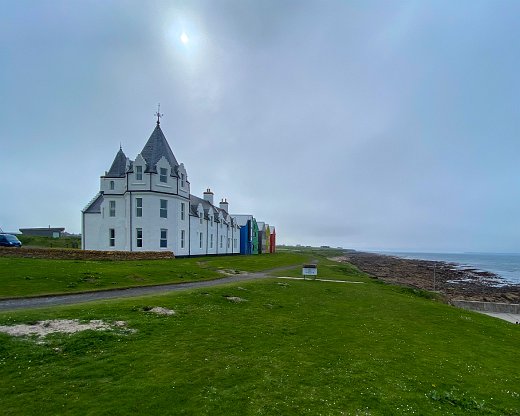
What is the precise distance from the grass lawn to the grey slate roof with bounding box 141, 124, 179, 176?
1328 inches

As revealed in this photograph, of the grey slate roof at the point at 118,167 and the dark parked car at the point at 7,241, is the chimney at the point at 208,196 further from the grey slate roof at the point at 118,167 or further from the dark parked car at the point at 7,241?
the dark parked car at the point at 7,241

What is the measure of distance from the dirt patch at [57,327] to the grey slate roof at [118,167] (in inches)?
1648

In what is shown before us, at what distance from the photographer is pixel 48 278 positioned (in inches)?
858

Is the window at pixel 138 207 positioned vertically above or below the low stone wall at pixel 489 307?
above

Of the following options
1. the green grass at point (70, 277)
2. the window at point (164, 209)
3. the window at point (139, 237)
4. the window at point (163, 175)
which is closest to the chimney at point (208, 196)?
the window at point (163, 175)

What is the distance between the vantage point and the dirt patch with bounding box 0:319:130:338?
11305 mm

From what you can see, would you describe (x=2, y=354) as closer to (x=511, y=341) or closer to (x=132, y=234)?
(x=511, y=341)

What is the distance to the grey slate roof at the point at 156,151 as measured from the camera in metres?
47.3

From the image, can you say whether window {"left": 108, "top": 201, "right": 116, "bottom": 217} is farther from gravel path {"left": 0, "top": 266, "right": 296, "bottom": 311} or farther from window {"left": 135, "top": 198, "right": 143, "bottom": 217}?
gravel path {"left": 0, "top": 266, "right": 296, "bottom": 311}

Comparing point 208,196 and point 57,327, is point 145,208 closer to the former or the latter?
point 208,196

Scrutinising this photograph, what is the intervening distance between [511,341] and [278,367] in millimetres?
14194

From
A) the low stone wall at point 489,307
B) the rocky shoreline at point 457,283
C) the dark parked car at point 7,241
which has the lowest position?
the rocky shoreline at point 457,283

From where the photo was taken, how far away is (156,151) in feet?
160

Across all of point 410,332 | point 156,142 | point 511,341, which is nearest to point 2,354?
point 410,332
